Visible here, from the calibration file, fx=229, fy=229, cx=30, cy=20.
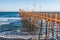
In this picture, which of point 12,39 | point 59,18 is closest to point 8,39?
point 12,39

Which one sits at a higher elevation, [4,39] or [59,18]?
[59,18]

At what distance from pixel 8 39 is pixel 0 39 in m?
0.93

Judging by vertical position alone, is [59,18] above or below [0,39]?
above

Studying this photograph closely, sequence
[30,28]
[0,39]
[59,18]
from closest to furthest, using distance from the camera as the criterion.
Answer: [59,18], [0,39], [30,28]

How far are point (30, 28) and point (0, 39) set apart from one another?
8.74 meters

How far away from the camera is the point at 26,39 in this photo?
75.7 ft

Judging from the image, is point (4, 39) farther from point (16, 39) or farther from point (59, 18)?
point (59, 18)

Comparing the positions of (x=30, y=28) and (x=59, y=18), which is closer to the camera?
(x=59, y=18)

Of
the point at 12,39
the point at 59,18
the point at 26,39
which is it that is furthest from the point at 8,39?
the point at 59,18

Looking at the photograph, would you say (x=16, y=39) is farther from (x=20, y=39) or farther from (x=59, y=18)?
(x=59, y=18)

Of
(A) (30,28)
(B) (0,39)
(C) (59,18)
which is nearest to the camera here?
(C) (59,18)

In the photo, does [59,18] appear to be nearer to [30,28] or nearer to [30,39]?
[30,39]

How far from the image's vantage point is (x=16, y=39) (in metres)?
23.0

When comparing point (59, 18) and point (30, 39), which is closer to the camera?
point (59, 18)
